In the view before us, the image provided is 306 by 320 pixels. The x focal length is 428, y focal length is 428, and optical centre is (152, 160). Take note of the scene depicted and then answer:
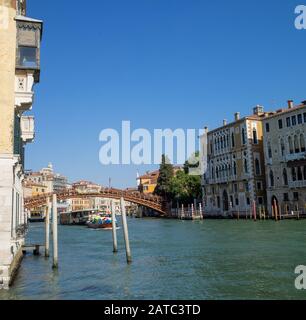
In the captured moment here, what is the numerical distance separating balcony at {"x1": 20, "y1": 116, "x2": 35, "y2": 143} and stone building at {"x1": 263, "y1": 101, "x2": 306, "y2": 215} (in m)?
23.9

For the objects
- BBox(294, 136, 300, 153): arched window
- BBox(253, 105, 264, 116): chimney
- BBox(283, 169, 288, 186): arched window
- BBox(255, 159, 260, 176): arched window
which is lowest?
BBox(283, 169, 288, 186): arched window

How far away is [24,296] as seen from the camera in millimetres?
8773

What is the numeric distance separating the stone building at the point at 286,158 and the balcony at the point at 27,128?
941 inches

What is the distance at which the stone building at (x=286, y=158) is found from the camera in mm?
32875

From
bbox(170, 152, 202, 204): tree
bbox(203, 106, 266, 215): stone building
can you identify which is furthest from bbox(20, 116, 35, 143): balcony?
bbox(170, 152, 202, 204): tree

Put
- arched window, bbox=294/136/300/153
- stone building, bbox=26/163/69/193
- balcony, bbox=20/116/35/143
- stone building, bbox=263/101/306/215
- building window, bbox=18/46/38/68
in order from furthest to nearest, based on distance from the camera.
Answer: stone building, bbox=26/163/69/193 → arched window, bbox=294/136/300/153 → stone building, bbox=263/101/306/215 → balcony, bbox=20/116/35/143 → building window, bbox=18/46/38/68

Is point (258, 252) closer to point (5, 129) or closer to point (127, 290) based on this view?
point (127, 290)

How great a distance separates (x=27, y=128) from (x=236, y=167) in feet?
94.6

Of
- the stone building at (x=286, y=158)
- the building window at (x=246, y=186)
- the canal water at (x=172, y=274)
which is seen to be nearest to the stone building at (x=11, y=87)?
the canal water at (x=172, y=274)

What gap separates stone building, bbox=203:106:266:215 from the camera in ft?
125

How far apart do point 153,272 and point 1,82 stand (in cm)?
629

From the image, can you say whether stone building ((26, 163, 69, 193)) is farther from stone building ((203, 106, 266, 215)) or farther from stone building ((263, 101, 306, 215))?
stone building ((263, 101, 306, 215))

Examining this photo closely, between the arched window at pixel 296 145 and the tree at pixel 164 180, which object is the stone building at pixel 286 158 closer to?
the arched window at pixel 296 145

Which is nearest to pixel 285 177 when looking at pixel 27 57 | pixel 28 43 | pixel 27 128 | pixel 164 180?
pixel 164 180
